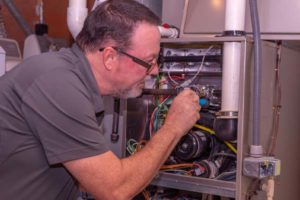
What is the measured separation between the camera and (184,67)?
1.59 meters

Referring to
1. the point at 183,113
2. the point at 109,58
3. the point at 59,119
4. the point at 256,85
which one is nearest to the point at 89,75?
the point at 109,58

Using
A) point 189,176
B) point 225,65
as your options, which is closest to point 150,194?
point 189,176

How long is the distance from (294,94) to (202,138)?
409 mm

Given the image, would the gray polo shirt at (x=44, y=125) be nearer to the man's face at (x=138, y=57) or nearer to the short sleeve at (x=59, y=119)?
the short sleeve at (x=59, y=119)

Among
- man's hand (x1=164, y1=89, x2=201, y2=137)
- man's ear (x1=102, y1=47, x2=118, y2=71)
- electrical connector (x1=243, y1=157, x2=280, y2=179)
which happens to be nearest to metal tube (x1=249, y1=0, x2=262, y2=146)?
electrical connector (x1=243, y1=157, x2=280, y2=179)

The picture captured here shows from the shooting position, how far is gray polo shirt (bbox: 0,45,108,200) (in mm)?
1043

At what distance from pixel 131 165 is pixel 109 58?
29 centimetres

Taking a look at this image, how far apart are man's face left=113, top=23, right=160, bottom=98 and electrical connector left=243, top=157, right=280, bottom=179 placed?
0.38 metres

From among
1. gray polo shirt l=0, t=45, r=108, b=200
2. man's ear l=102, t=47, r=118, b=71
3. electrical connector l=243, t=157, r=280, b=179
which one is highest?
man's ear l=102, t=47, r=118, b=71

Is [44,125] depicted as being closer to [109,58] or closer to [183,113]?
[109,58]

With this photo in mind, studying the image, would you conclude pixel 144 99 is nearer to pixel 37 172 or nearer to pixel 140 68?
pixel 140 68

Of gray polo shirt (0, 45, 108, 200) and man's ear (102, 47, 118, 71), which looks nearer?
gray polo shirt (0, 45, 108, 200)

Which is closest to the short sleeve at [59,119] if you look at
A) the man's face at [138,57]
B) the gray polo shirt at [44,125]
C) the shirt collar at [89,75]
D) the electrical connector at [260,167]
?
the gray polo shirt at [44,125]

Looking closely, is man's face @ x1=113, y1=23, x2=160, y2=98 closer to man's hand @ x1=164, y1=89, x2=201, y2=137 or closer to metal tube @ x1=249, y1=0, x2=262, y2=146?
man's hand @ x1=164, y1=89, x2=201, y2=137
